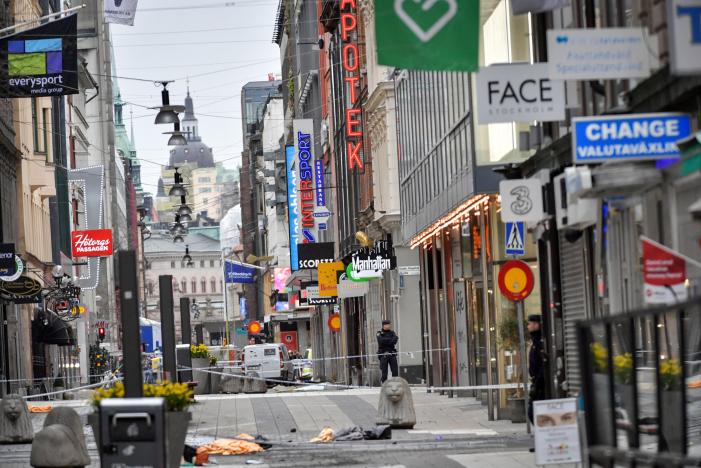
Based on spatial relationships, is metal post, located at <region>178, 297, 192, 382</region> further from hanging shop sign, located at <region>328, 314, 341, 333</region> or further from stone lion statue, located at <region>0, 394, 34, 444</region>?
hanging shop sign, located at <region>328, 314, 341, 333</region>

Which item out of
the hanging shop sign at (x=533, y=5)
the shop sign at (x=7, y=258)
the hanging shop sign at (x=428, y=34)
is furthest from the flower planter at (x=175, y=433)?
the shop sign at (x=7, y=258)

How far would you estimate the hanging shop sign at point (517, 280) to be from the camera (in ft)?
77.8

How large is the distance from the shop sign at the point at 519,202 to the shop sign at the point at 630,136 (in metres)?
6.76

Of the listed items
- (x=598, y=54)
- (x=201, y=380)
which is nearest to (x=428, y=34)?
(x=598, y=54)

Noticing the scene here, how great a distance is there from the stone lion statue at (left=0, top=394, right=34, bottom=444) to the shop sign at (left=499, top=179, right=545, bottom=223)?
10003mm

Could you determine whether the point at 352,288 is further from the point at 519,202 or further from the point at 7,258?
the point at 519,202

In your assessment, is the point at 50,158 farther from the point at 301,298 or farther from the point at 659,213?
the point at 659,213

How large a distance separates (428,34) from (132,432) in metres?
4.48

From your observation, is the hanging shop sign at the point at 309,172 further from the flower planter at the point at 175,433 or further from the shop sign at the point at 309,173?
the flower planter at the point at 175,433

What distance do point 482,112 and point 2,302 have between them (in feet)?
107

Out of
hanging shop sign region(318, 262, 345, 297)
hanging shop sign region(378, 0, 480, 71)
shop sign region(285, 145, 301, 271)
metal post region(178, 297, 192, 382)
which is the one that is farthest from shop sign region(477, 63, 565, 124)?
shop sign region(285, 145, 301, 271)

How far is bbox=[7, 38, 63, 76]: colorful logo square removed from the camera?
35406 millimetres

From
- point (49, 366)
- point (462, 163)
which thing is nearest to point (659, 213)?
point (462, 163)

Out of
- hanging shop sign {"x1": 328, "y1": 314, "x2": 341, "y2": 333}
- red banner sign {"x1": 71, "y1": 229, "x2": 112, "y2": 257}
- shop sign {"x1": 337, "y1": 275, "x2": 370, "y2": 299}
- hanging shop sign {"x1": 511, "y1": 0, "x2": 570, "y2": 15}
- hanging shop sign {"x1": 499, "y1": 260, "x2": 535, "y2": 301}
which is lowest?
hanging shop sign {"x1": 499, "y1": 260, "x2": 535, "y2": 301}
